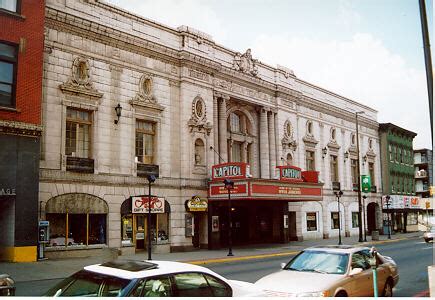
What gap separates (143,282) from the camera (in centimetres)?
685

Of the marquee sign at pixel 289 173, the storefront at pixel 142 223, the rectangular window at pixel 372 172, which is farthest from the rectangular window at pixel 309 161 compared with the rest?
the storefront at pixel 142 223

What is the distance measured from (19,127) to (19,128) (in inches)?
1.8

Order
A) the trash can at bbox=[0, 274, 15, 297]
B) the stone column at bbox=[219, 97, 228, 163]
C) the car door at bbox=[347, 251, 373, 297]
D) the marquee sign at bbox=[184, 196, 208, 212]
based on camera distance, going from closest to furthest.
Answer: the trash can at bbox=[0, 274, 15, 297], the car door at bbox=[347, 251, 373, 297], the marquee sign at bbox=[184, 196, 208, 212], the stone column at bbox=[219, 97, 228, 163]

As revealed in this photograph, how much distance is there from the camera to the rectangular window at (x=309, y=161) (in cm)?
4181

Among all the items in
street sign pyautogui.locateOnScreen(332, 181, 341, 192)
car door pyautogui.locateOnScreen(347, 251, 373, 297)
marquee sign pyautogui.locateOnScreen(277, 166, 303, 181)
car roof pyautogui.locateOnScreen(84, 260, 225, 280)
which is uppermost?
marquee sign pyautogui.locateOnScreen(277, 166, 303, 181)

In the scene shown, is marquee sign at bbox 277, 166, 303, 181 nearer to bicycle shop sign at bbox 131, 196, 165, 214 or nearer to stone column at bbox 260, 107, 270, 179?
stone column at bbox 260, 107, 270, 179

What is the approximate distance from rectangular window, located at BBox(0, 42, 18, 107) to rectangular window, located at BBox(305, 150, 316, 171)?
27310 millimetres

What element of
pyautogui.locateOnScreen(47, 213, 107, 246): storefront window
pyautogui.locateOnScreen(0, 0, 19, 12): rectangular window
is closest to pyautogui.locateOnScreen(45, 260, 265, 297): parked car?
pyautogui.locateOnScreen(47, 213, 107, 246): storefront window

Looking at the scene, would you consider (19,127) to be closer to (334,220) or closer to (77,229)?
(77,229)

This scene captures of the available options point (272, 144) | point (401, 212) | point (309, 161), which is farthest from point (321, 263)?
point (401, 212)

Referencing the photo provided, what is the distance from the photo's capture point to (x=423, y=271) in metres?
17.2

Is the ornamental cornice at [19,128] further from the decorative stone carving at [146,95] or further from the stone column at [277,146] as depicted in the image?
the stone column at [277,146]

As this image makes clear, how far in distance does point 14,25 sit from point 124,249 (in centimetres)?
1251

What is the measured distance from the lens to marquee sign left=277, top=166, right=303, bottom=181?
106 feet
